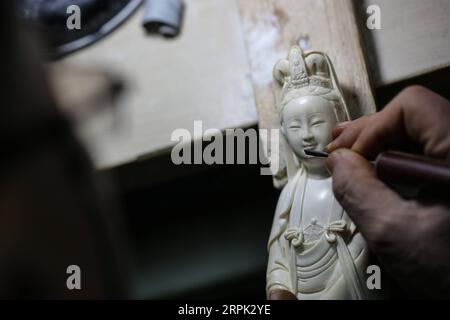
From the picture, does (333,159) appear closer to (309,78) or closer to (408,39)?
(309,78)

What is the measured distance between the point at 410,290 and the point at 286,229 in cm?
47

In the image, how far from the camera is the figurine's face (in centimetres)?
155

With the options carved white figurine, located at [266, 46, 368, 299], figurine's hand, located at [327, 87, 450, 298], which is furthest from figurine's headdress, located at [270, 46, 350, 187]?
figurine's hand, located at [327, 87, 450, 298]

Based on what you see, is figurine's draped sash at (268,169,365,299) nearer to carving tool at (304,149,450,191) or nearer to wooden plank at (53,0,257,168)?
carving tool at (304,149,450,191)

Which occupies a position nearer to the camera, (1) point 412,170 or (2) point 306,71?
(1) point 412,170

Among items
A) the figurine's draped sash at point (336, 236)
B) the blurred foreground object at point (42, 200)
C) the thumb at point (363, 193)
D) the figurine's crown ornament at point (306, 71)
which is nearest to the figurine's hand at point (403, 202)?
the thumb at point (363, 193)

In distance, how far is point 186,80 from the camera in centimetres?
228

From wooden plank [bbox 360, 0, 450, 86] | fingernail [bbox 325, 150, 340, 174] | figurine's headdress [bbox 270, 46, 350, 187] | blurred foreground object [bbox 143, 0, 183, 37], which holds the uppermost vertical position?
blurred foreground object [bbox 143, 0, 183, 37]

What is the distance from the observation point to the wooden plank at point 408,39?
75.4 inches

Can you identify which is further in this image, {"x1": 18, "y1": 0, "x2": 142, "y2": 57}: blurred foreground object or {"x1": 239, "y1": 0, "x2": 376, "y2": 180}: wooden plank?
{"x1": 18, "y1": 0, "x2": 142, "y2": 57}: blurred foreground object

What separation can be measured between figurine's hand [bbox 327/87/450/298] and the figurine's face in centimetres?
24

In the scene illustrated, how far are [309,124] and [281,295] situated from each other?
46 cm

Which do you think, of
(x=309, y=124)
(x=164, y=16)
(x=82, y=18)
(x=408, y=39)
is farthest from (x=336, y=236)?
(x=82, y=18)
